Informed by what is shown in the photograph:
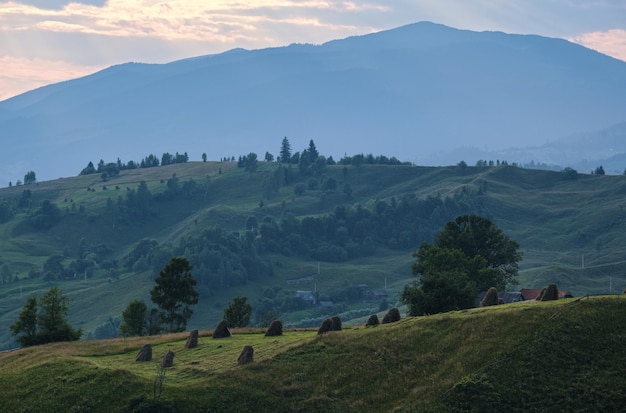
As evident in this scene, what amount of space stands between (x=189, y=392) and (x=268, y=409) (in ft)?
19.0

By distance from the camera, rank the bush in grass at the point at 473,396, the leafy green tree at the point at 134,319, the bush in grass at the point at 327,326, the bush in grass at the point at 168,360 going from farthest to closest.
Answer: the leafy green tree at the point at 134,319 < the bush in grass at the point at 327,326 < the bush in grass at the point at 168,360 < the bush in grass at the point at 473,396

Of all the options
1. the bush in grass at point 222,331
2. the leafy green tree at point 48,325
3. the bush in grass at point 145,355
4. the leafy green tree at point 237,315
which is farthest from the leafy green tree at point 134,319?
the bush in grass at point 145,355

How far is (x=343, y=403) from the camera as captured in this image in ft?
185

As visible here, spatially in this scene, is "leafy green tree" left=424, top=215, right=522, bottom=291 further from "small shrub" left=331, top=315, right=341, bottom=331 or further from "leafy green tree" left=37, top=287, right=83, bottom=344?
"leafy green tree" left=37, top=287, right=83, bottom=344

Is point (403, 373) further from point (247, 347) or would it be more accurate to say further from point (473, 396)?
point (247, 347)

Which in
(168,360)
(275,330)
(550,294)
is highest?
(550,294)

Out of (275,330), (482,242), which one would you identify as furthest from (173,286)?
(482,242)

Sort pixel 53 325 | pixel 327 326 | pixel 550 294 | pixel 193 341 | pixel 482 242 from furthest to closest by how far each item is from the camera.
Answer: pixel 482 242, pixel 53 325, pixel 193 341, pixel 327 326, pixel 550 294

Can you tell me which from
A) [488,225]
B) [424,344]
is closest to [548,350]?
[424,344]

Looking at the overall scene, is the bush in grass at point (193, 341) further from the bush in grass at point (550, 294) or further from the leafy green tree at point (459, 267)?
the bush in grass at point (550, 294)

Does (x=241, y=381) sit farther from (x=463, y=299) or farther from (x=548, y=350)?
(x=463, y=299)

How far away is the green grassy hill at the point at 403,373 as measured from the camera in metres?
53.8

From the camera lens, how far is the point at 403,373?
5888cm

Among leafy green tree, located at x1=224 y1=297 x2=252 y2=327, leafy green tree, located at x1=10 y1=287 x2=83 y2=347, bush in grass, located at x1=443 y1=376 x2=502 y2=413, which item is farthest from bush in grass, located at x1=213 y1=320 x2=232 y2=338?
bush in grass, located at x1=443 y1=376 x2=502 y2=413
